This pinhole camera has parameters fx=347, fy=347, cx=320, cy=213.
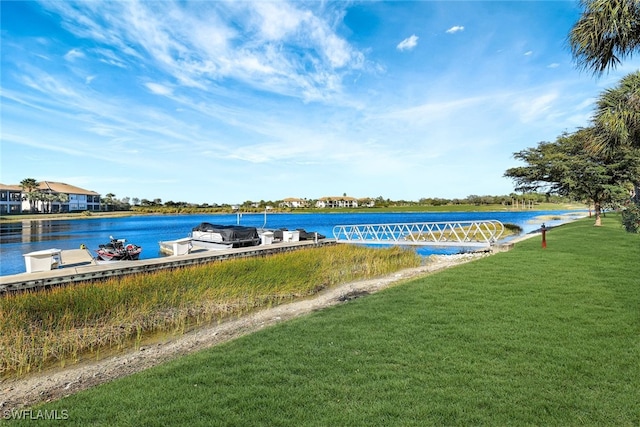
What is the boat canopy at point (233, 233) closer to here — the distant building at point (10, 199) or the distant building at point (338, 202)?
the distant building at point (10, 199)

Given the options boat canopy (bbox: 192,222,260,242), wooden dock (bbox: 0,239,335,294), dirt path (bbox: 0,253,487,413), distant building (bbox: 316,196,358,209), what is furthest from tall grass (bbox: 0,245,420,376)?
distant building (bbox: 316,196,358,209)

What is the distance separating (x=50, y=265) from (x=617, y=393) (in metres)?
15.5

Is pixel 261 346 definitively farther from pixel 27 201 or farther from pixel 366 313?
pixel 27 201

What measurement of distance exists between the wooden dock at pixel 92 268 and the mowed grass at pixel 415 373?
9.24 meters

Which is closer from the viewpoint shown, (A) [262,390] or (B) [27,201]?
(A) [262,390]

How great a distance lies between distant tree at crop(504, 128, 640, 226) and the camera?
862 inches

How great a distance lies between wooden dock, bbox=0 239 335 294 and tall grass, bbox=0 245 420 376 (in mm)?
1146

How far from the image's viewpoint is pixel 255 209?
132 metres

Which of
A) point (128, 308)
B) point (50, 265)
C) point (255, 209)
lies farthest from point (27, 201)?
point (128, 308)

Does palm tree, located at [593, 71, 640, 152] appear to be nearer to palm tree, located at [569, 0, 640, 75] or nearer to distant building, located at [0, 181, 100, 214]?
palm tree, located at [569, 0, 640, 75]

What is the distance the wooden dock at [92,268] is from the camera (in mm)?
10758

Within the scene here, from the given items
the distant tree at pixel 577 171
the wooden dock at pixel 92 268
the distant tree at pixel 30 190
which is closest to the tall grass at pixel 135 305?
the wooden dock at pixel 92 268

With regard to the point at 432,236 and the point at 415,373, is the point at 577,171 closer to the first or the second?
the point at 432,236

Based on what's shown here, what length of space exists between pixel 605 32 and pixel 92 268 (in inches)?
632
